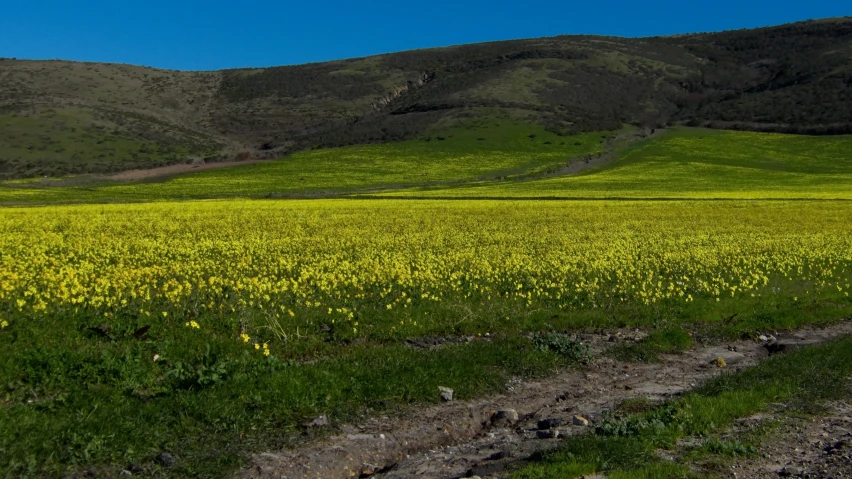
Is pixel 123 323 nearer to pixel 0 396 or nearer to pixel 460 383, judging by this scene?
pixel 0 396

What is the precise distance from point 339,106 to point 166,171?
277 ft

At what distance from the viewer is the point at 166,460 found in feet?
23.3

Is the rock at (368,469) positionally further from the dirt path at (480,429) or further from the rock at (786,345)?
the rock at (786,345)

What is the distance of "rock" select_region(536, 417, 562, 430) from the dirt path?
6 cm

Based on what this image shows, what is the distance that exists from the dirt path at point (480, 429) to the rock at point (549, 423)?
0.19 ft

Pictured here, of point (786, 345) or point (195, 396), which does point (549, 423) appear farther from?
point (786, 345)

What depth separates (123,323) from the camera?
11.9 m

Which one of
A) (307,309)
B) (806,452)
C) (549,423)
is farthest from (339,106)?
(806,452)

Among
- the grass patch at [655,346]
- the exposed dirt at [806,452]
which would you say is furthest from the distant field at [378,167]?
the exposed dirt at [806,452]

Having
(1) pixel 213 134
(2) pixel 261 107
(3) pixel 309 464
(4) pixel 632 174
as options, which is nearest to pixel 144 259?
(3) pixel 309 464

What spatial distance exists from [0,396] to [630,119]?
152113mm

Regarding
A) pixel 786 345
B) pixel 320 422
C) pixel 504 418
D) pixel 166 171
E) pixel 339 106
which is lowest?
pixel 786 345

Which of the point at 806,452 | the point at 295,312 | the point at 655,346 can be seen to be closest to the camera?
the point at 806,452

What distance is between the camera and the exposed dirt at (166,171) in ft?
308
